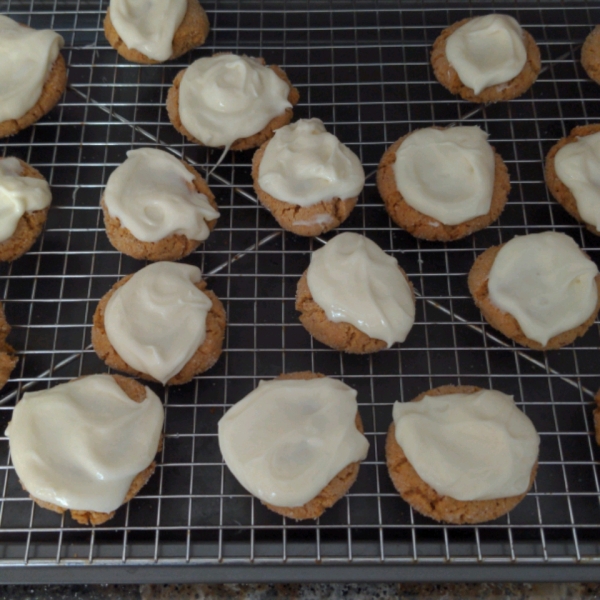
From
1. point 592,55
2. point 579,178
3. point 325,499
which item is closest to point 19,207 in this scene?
point 325,499

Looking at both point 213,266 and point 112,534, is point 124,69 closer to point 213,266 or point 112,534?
point 213,266

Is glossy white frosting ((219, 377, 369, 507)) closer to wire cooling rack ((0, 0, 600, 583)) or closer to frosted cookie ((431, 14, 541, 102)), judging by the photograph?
wire cooling rack ((0, 0, 600, 583))

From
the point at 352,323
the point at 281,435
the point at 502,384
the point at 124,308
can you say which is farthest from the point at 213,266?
the point at 502,384

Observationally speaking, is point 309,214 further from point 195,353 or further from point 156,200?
point 195,353

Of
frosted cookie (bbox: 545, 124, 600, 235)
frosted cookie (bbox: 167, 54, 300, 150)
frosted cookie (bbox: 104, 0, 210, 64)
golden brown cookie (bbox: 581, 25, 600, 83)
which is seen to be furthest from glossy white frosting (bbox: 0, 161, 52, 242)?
golden brown cookie (bbox: 581, 25, 600, 83)

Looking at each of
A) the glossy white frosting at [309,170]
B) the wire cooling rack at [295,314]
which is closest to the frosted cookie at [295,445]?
the wire cooling rack at [295,314]

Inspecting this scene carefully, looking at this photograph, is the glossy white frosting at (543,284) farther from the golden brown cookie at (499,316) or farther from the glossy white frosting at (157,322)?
the glossy white frosting at (157,322)
